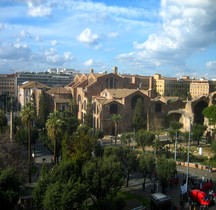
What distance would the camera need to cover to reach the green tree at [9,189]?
77.6ft

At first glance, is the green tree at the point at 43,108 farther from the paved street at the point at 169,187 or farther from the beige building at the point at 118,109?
the paved street at the point at 169,187

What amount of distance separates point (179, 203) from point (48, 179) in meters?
12.7

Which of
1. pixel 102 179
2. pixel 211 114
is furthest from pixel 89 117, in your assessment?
pixel 102 179

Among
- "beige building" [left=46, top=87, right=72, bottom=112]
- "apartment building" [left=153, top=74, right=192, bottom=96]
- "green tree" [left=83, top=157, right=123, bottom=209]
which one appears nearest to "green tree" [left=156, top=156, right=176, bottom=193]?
"green tree" [left=83, top=157, right=123, bottom=209]

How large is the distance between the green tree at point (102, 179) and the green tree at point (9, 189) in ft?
16.7

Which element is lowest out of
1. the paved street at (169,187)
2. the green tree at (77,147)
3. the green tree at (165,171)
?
the paved street at (169,187)

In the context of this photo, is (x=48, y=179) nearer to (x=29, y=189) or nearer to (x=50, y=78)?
(x=29, y=189)

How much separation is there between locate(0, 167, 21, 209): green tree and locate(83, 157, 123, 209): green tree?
16.7ft

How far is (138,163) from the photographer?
3675 cm

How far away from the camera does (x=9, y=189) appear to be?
79.9 ft

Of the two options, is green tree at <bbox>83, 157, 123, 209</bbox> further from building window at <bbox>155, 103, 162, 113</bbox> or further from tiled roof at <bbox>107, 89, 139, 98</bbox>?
building window at <bbox>155, 103, 162, 113</bbox>

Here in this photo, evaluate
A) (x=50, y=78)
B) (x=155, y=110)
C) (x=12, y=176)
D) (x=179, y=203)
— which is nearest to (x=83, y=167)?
(x=12, y=176)

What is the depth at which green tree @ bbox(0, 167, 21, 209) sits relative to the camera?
77.6 feet

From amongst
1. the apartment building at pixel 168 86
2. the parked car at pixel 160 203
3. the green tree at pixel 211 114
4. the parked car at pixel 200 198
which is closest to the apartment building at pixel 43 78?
the apartment building at pixel 168 86
